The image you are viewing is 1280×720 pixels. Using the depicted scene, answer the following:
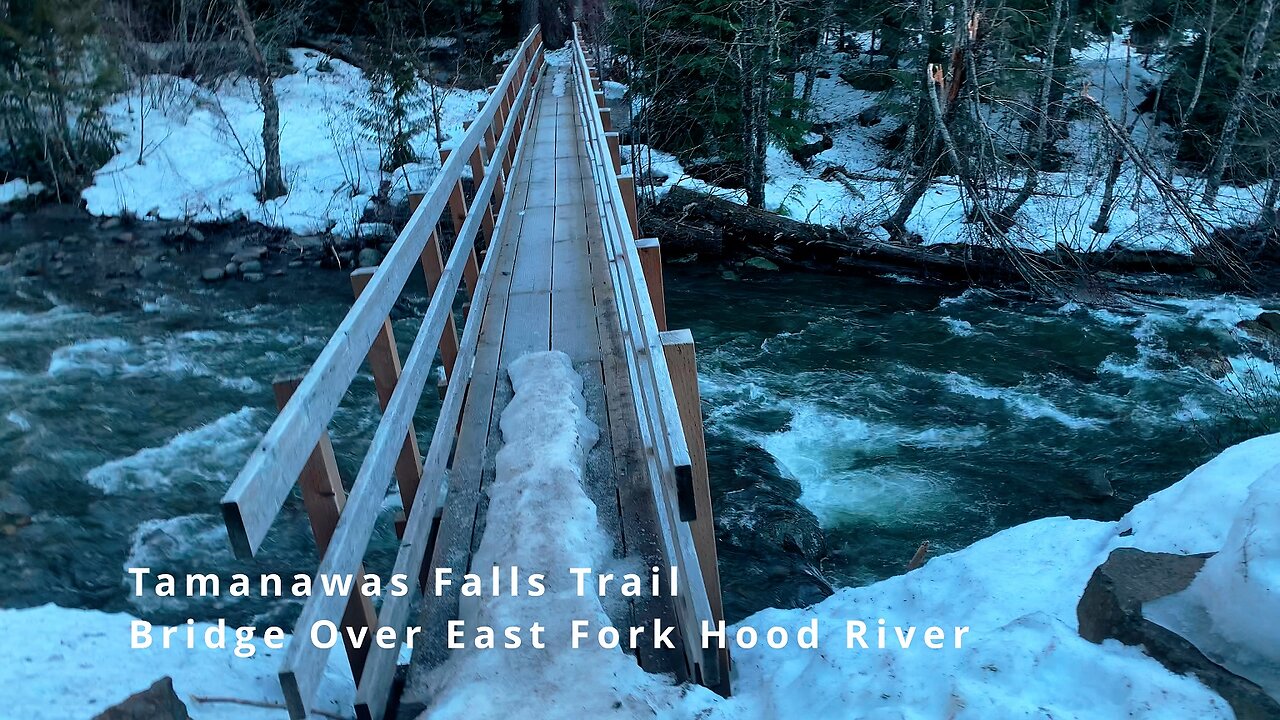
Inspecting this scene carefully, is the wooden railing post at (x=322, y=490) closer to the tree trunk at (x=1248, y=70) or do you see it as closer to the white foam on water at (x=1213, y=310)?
the white foam on water at (x=1213, y=310)

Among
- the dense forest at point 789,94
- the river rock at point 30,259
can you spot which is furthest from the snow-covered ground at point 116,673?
the river rock at point 30,259

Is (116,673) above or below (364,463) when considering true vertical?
below

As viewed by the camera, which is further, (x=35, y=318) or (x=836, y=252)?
(x=836, y=252)

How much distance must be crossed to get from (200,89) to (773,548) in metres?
19.5

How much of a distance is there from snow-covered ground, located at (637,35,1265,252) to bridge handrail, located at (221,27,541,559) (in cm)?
863

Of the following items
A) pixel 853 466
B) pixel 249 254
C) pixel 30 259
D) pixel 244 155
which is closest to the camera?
pixel 853 466

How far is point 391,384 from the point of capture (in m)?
3.41

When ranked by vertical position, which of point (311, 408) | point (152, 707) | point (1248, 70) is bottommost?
point (152, 707)

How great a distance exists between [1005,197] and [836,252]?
335 cm

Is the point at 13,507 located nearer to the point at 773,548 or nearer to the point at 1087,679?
the point at 773,548

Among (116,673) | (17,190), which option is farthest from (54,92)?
(116,673)

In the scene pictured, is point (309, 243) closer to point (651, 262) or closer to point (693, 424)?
point (651, 262)

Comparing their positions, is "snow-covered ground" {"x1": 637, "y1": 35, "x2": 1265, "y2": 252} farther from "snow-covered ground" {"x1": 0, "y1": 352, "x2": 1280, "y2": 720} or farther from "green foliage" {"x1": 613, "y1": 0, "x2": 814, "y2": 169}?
"snow-covered ground" {"x1": 0, "y1": 352, "x2": 1280, "y2": 720}

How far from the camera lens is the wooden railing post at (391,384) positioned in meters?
3.38
